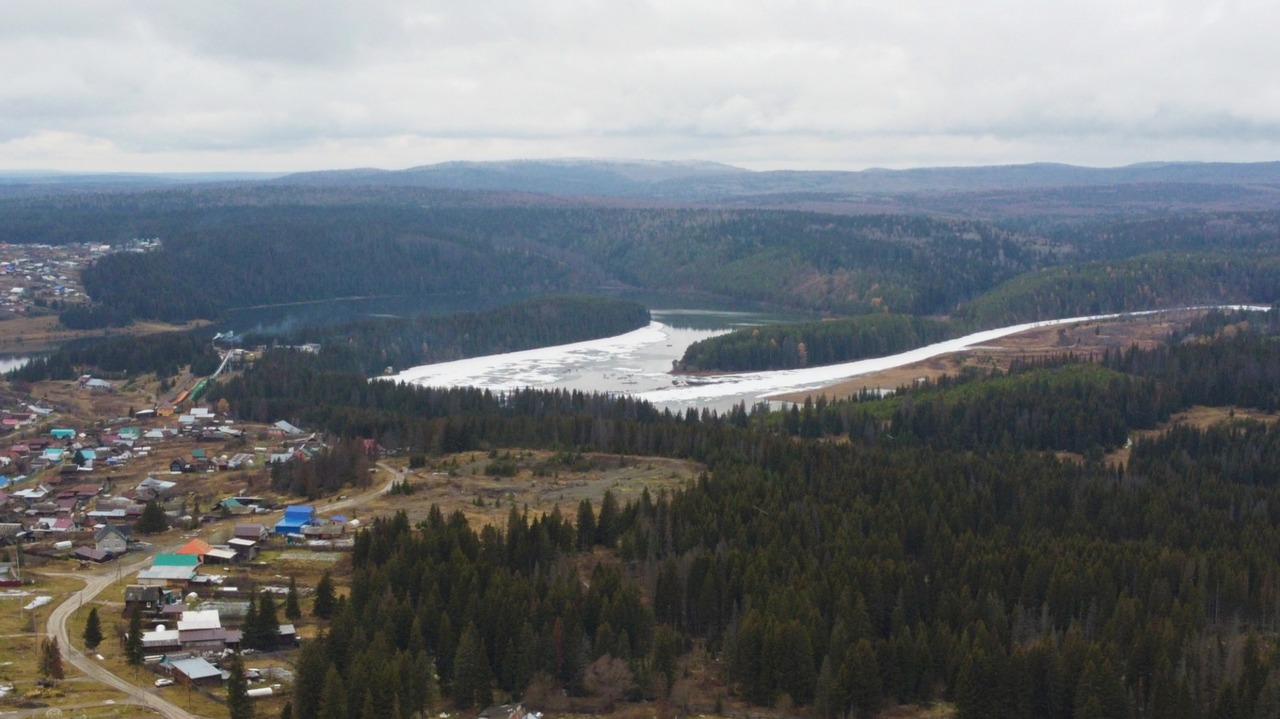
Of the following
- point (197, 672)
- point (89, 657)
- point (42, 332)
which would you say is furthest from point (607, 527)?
point (42, 332)

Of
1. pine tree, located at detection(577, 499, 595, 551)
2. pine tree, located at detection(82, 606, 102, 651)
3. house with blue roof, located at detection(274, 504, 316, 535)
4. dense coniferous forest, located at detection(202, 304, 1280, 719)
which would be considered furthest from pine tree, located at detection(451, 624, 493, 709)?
house with blue roof, located at detection(274, 504, 316, 535)

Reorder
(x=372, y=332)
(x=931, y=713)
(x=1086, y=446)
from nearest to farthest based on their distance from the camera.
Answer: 1. (x=931, y=713)
2. (x=1086, y=446)
3. (x=372, y=332)

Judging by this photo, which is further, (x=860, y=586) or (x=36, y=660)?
(x=860, y=586)

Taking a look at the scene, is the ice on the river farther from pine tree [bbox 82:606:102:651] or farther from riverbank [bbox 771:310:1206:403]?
pine tree [bbox 82:606:102:651]

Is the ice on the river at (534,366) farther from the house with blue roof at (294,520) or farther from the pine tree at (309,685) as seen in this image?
the pine tree at (309,685)

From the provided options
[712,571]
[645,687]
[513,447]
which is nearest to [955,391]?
[513,447]

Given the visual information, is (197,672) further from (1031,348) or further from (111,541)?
(1031,348)

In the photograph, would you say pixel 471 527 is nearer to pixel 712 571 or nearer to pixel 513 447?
pixel 712 571
